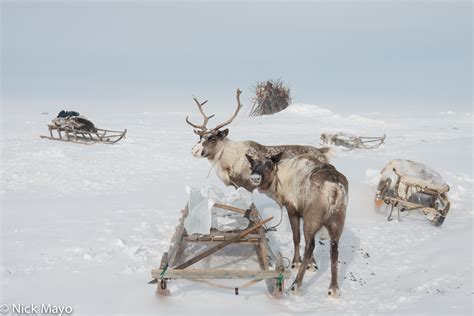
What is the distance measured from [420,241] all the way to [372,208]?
1964mm

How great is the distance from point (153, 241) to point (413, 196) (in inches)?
236

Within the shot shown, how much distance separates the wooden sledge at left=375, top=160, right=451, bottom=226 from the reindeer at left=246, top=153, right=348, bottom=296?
11.0 ft

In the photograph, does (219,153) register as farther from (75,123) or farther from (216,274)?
(75,123)

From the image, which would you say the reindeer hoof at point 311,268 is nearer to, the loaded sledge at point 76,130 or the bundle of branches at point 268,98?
the loaded sledge at point 76,130

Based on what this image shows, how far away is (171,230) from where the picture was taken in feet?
23.2

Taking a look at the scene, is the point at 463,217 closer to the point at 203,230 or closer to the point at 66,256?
the point at 203,230

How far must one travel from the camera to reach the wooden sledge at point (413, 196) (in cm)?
776

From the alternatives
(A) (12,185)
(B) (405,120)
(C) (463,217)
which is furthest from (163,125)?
(C) (463,217)

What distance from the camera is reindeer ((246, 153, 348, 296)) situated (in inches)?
190

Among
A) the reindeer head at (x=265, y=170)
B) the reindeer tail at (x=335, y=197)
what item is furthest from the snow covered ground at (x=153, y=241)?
the reindeer head at (x=265, y=170)

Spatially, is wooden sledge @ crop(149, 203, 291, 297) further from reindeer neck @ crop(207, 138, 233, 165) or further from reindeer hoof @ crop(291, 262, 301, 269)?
reindeer neck @ crop(207, 138, 233, 165)

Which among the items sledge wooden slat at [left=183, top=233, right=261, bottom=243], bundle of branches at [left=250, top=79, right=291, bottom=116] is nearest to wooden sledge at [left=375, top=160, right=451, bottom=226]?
sledge wooden slat at [left=183, top=233, right=261, bottom=243]

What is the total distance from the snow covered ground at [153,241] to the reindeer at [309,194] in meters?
0.57

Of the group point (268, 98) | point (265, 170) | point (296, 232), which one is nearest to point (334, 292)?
point (296, 232)
